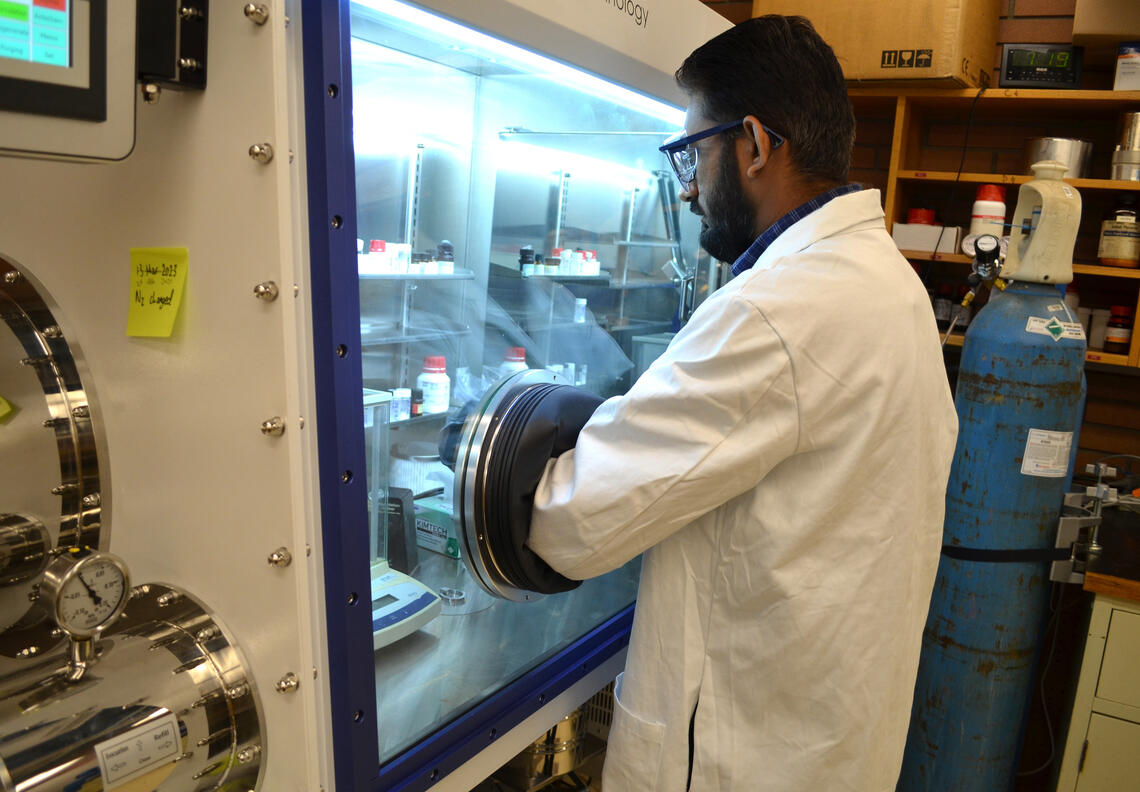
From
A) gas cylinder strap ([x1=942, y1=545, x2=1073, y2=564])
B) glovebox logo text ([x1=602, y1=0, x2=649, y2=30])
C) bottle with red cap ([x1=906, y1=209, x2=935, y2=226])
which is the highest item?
glovebox logo text ([x1=602, y1=0, x2=649, y2=30])

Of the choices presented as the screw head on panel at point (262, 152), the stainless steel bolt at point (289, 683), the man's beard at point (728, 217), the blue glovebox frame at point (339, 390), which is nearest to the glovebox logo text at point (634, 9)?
the man's beard at point (728, 217)

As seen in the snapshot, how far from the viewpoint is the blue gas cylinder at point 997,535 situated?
2162 mm

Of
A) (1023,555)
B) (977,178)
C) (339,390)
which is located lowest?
(1023,555)

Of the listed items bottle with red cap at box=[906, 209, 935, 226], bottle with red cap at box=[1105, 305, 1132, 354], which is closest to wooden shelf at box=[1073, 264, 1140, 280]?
bottle with red cap at box=[1105, 305, 1132, 354]

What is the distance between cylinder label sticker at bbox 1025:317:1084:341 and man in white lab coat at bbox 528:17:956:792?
105 cm

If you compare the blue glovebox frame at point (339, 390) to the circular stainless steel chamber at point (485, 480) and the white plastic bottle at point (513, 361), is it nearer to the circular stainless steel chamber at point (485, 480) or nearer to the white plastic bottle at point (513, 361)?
the circular stainless steel chamber at point (485, 480)

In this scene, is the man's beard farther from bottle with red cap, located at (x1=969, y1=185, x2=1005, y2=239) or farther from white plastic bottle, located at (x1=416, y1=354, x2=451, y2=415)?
bottle with red cap, located at (x1=969, y1=185, x2=1005, y2=239)

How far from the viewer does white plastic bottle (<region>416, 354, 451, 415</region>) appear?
1.35m

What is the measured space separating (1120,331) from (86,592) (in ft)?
8.93

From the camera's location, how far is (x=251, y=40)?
812 millimetres

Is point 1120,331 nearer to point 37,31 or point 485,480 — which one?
point 485,480

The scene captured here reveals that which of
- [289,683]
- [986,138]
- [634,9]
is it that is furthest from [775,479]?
[986,138]

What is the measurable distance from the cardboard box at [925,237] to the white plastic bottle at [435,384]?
77.0 inches

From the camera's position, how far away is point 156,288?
0.92 metres
